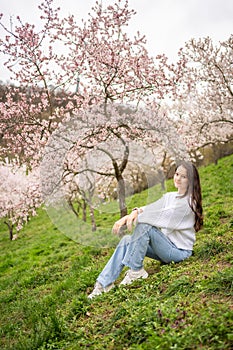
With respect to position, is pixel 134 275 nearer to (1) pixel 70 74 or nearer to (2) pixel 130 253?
(2) pixel 130 253

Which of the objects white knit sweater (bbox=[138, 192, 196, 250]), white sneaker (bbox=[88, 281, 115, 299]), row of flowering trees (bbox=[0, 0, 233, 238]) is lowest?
white sneaker (bbox=[88, 281, 115, 299])

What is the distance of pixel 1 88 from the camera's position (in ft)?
25.6

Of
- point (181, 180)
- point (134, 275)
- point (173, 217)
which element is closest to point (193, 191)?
point (181, 180)

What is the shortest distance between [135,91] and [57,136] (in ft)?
A: 7.50

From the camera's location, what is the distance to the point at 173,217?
4.27m

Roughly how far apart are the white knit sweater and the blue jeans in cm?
10

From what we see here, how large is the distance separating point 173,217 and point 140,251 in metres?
0.58

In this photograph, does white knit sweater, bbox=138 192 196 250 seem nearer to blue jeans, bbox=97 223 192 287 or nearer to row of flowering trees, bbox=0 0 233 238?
blue jeans, bbox=97 223 192 287

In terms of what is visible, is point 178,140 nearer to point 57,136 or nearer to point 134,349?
point 57,136

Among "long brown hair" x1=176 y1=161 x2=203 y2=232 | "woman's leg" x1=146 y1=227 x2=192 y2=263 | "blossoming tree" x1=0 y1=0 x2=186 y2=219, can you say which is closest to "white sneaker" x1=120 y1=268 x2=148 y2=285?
"woman's leg" x1=146 y1=227 x2=192 y2=263

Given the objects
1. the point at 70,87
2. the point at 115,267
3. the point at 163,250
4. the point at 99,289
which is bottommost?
the point at 99,289

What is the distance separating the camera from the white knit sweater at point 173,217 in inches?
162

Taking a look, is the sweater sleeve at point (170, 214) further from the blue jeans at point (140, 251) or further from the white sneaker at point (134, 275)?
A: the white sneaker at point (134, 275)

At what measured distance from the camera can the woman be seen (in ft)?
13.8
